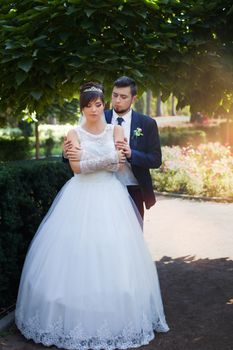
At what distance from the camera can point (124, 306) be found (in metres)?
4.52

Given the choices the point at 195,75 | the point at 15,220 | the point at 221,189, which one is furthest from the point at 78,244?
the point at 221,189

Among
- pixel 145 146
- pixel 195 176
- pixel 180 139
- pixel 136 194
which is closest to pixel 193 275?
pixel 136 194

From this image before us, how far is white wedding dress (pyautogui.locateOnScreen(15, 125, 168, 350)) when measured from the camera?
447 centimetres

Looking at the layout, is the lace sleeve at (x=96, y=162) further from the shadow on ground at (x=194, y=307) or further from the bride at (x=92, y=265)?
the shadow on ground at (x=194, y=307)

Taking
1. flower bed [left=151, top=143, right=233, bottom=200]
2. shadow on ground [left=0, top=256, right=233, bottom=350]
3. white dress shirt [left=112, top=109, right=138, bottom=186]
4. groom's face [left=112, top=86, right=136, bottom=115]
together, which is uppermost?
groom's face [left=112, top=86, right=136, bottom=115]

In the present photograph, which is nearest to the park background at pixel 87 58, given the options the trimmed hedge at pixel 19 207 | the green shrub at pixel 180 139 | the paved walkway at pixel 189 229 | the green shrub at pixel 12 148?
the trimmed hedge at pixel 19 207

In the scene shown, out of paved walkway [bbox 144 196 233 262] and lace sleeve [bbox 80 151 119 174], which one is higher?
lace sleeve [bbox 80 151 119 174]

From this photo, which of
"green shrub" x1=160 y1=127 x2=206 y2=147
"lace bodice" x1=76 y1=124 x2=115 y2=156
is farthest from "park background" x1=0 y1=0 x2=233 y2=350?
"green shrub" x1=160 y1=127 x2=206 y2=147

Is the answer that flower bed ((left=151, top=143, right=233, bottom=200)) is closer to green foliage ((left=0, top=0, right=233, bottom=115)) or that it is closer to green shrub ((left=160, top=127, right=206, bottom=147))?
green foliage ((left=0, top=0, right=233, bottom=115))

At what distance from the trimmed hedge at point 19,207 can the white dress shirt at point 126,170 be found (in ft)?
3.67

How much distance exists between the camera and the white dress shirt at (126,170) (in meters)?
5.35

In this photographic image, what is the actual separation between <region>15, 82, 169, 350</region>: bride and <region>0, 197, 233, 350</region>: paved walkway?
247 mm

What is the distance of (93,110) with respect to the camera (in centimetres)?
473

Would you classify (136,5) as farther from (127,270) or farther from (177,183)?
(177,183)
